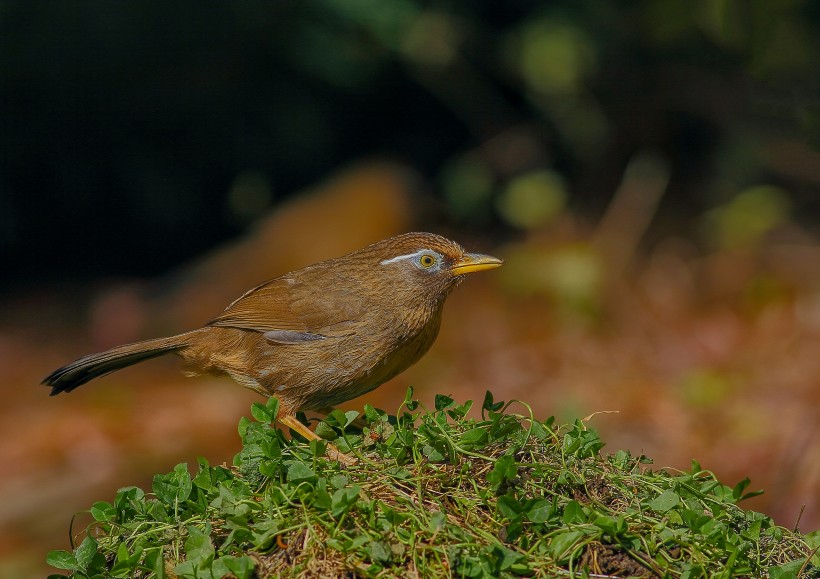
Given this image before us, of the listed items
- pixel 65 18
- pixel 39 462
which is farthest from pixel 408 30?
pixel 39 462

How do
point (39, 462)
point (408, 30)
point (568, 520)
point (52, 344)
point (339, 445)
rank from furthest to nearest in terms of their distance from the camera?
point (408, 30) → point (52, 344) → point (39, 462) → point (339, 445) → point (568, 520)

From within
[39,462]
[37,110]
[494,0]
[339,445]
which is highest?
[494,0]

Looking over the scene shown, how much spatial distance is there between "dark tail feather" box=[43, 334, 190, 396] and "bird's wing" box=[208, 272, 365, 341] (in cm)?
27

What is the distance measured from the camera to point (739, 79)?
38.1ft

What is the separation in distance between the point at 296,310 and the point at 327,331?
13.7 inches

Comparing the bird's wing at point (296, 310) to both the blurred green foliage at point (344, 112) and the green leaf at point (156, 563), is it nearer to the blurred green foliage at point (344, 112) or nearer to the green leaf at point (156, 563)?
the green leaf at point (156, 563)

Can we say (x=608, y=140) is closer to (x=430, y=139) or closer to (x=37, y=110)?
(x=430, y=139)

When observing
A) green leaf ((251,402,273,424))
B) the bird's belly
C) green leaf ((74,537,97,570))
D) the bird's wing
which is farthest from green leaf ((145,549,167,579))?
the bird's wing

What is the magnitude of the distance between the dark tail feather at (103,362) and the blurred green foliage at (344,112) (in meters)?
6.20

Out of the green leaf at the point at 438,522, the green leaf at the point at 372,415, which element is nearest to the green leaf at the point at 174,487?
the green leaf at the point at 372,415

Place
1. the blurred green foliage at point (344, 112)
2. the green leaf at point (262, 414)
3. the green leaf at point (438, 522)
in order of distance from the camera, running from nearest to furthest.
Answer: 1. the green leaf at point (438, 522)
2. the green leaf at point (262, 414)
3. the blurred green foliage at point (344, 112)

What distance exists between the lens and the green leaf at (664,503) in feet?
10.8

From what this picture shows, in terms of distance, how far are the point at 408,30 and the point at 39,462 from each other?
18.6ft

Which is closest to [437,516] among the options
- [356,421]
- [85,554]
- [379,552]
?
[379,552]
